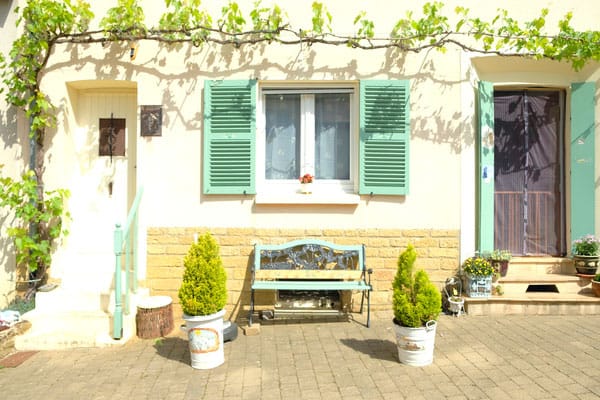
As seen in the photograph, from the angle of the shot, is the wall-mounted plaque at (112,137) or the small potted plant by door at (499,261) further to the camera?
the wall-mounted plaque at (112,137)

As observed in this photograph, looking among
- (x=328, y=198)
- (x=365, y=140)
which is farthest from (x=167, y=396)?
(x=365, y=140)

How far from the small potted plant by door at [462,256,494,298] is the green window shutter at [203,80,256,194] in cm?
278

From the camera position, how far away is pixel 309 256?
539 centimetres

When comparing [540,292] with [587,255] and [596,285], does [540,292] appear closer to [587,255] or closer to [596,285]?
[596,285]

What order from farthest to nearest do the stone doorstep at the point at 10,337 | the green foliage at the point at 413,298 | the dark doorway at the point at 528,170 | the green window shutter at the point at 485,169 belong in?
the dark doorway at the point at 528,170 < the green window shutter at the point at 485,169 < the stone doorstep at the point at 10,337 < the green foliage at the point at 413,298

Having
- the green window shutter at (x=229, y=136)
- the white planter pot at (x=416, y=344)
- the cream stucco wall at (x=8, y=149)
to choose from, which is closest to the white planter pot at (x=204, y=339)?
the white planter pot at (x=416, y=344)

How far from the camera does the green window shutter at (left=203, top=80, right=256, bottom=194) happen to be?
18.0 ft

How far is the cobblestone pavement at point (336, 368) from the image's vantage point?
3.49 meters

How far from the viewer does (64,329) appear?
4723 millimetres

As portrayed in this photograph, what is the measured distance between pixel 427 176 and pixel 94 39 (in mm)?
4403

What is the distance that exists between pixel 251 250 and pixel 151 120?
2013 millimetres

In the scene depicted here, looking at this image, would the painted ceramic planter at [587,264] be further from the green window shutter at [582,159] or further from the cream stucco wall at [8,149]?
the cream stucco wall at [8,149]

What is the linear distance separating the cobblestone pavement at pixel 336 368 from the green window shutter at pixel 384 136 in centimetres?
176

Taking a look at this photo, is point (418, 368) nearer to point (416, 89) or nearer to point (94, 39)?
point (416, 89)
